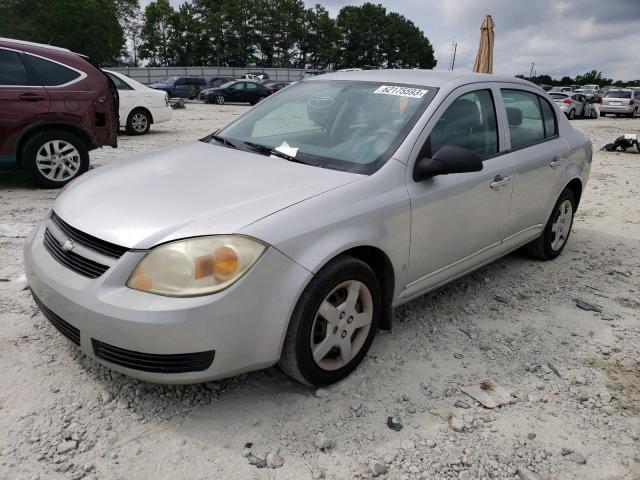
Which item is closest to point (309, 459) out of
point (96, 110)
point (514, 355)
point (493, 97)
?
point (514, 355)

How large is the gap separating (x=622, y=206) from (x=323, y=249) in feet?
19.8

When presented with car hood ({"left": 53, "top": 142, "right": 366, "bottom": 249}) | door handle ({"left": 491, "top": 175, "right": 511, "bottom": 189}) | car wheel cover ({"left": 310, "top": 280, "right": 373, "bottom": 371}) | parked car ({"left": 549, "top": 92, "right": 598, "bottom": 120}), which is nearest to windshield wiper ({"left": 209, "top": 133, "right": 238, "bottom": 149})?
car hood ({"left": 53, "top": 142, "right": 366, "bottom": 249})

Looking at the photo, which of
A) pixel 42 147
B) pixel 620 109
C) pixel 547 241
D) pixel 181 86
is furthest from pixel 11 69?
pixel 620 109

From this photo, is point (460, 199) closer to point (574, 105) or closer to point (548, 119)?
point (548, 119)

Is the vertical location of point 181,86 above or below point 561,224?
above

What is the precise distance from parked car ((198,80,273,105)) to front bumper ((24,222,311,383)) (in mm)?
25591

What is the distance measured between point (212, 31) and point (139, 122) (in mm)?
64828

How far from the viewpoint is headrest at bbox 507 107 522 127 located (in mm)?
3836

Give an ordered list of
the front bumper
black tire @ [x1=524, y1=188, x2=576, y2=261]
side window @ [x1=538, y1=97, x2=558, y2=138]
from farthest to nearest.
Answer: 1. black tire @ [x1=524, y1=188, x2=576, y2=261]
2. side window @ [x1=538, y1=97, x2=558, y2=138]
3. the front bumper

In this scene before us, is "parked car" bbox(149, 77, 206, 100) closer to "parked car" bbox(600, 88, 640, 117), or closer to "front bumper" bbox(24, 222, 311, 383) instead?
"parked car" bbox(600, 88, 640, 117)

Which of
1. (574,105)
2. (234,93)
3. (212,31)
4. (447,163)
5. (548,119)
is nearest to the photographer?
(447,163)

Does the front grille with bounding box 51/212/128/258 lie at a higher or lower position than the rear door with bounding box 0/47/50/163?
lower

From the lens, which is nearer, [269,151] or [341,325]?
[341,325]

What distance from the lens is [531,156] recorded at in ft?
13.0
